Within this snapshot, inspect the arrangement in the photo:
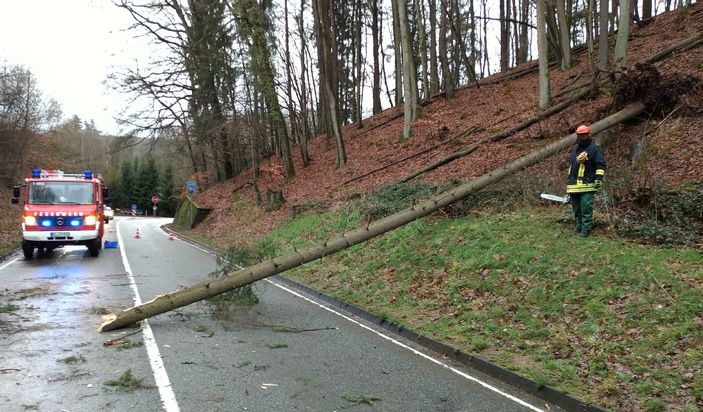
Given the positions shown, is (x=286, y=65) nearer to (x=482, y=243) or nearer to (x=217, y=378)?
(x=482, y=243)

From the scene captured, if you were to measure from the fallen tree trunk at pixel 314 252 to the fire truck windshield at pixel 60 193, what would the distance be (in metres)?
9.67

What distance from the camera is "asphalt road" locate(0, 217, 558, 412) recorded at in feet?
14.9

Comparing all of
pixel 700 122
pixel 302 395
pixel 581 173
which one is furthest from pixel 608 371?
pixel 700 122

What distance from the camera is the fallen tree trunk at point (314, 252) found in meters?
6.88

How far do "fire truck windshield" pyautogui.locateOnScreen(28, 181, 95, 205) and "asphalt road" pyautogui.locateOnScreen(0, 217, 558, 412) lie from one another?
6.14m

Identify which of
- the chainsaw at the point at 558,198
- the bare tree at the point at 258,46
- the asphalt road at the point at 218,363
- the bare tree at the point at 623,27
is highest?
the bare tree at the point at 258,46

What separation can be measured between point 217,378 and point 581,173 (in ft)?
23.2

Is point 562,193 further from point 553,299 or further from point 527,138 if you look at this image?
point 527,138

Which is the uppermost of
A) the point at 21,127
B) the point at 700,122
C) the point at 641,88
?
the point at 21,127

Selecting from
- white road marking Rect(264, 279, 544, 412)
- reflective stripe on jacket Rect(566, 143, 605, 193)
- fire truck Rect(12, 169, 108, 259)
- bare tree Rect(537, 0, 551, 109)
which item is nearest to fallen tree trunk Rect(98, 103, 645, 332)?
white road marking Rect(264, 279, 544, 412)

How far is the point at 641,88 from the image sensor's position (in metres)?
11.5

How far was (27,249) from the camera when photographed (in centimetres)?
1432

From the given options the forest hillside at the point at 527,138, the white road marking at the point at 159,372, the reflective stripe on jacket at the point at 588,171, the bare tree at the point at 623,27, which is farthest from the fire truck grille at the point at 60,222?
the bare tree at the point at 623,27

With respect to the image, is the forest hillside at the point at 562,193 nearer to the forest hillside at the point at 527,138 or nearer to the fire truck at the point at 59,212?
the forest hillside at the point at 527,138
